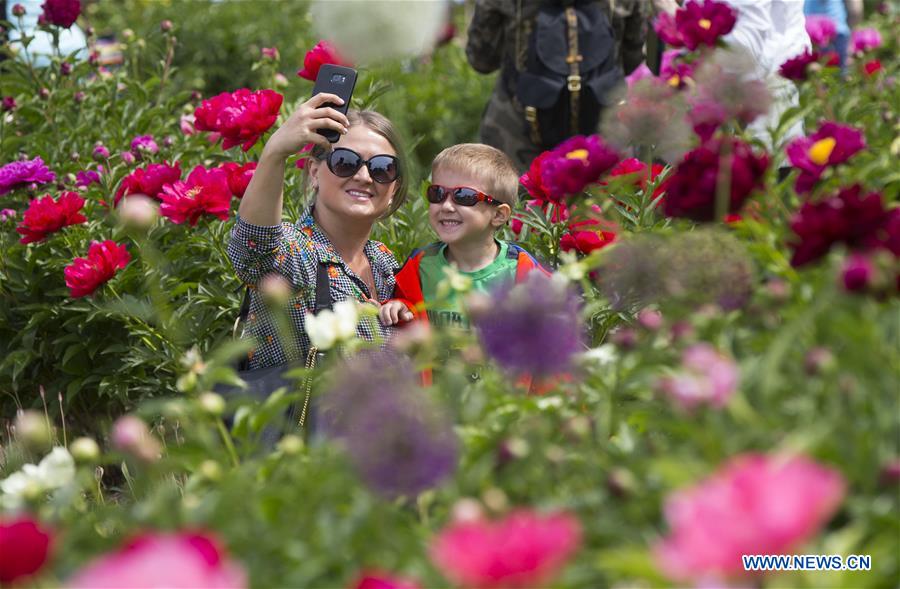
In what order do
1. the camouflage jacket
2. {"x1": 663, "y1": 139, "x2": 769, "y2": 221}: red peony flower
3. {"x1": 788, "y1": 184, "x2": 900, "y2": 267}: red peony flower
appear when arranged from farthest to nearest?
1. the camouflage jacket
2. {"x1": 663, "y1": 139, "x2": 769, "y2": 221}: red peony flower
3. {"x1": 788, "y1": 184, "x2": 900, "y2": 267}: red peony flower

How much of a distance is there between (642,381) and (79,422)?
8.04 ft

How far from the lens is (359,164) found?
263 centimetres

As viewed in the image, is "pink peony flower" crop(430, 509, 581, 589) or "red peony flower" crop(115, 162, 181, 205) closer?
"pink peony flower" crop(430, 509, 581, 589)

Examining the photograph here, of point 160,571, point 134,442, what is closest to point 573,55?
point 134,442

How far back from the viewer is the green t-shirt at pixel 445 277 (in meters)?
2.60

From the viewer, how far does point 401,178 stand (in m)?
2.78

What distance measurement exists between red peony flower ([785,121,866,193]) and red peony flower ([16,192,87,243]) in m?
1.97

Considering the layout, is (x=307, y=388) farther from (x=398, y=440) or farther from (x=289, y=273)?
(x=398, y=440)

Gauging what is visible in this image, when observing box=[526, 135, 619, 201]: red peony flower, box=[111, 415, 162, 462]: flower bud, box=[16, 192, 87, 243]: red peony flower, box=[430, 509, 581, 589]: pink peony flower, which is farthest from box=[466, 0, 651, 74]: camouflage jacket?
box=[430, 509, 581, 589]: pink peony flower

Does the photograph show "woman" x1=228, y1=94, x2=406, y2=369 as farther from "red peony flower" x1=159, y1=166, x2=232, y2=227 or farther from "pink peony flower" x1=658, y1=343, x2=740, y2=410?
"pink peony flower" x1=658, y1=343, x2=740, y2=410

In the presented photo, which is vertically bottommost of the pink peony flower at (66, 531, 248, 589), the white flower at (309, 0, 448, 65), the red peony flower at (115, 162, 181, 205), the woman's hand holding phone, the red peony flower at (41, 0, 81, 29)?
the pink peony flower at (66, 531, 248, 589)

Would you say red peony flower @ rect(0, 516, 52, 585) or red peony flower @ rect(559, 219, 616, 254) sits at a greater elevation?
red peony flower @ rect(0, 516, 52, 585)

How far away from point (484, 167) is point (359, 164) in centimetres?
33

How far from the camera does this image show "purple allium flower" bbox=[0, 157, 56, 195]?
3195 millimetres
